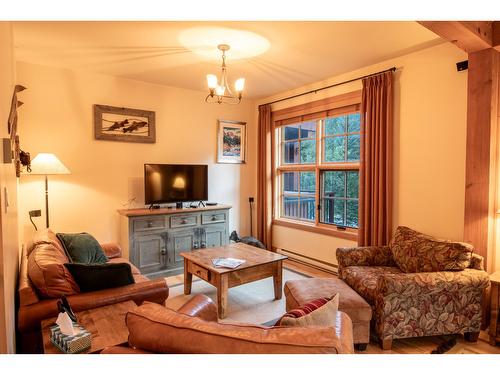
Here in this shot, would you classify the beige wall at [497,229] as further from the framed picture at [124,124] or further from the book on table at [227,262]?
the framed picture at [124,124]

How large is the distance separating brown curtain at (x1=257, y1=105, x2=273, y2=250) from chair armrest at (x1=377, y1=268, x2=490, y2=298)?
289 centimetres

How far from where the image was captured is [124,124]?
13.7 feet

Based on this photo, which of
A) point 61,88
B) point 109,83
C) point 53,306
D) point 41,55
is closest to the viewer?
point 53,306

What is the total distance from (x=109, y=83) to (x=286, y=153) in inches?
110

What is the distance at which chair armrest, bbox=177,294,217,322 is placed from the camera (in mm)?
1719

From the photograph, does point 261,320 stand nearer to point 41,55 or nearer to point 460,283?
point 460,283

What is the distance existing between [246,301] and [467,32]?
10.00ft

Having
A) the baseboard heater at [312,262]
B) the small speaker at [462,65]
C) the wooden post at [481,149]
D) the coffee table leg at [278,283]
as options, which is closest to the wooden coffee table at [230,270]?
the coffee table leg at [278,283]

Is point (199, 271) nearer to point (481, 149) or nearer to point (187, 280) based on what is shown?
point (187, 280)

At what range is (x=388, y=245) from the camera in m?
3.33
